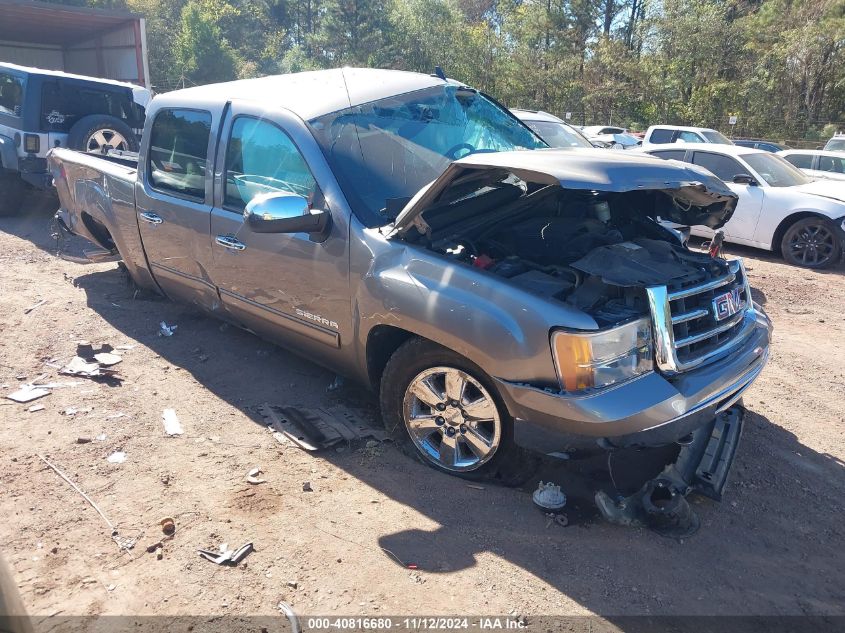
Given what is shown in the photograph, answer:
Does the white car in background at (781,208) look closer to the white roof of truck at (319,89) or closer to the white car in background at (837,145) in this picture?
the white roof of truck at (319,89)

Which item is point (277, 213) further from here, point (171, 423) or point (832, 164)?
point (832, 164)

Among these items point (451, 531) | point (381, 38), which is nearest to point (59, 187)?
point (451, 531)

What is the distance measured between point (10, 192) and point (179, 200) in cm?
682

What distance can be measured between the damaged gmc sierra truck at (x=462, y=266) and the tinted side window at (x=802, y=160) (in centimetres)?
1004

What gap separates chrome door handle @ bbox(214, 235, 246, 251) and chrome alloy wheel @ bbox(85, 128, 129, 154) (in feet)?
21.9

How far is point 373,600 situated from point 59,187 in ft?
18.5

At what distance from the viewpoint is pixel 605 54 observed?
1259 inches

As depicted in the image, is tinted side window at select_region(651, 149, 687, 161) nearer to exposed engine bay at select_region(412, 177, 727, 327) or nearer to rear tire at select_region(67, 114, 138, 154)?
exposed engine bay at select_region(412, 177, 727, 327)

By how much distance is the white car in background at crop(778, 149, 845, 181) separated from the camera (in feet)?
38.4

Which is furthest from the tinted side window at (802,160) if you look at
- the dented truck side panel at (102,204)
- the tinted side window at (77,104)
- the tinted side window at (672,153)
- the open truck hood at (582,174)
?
the tinted side window at (77,104)

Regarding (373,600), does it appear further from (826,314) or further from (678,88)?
(678,88)

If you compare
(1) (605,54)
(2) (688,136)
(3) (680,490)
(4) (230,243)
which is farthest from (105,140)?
(1) (605,54)

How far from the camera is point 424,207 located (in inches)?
126

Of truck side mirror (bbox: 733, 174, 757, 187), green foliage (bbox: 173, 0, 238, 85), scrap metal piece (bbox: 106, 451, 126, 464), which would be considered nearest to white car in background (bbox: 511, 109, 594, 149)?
truck side mirror (bbox: 733, 174, 757, 187)
